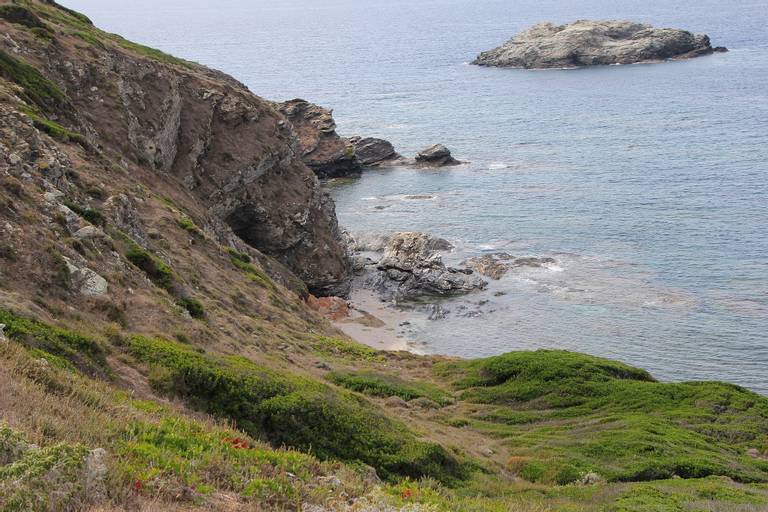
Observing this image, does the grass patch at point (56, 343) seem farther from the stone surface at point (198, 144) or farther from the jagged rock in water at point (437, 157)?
the jagged rock in water at point (437, 157)

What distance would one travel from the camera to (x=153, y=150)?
54.3 meters

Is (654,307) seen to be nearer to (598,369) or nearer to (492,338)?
(492,338)

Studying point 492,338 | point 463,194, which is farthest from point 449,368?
point 463,194

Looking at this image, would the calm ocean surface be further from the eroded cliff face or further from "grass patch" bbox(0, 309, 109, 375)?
"grass patch" bbox(0, 309, 109, 375)

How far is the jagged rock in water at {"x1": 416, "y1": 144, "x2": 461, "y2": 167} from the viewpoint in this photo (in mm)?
110438

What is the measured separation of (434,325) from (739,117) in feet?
261

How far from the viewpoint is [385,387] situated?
37656 mm

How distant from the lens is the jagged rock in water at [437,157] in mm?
110438

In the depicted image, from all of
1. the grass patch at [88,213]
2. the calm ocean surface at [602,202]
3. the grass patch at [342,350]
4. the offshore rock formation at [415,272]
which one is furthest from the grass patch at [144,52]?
the grass patch at [342,350]

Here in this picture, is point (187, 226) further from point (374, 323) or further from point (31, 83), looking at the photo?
point (374, 323)

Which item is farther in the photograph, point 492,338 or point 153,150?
point 492,338

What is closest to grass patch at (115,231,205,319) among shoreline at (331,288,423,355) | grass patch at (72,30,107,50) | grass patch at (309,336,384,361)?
grass patch at (309,336,384,361)

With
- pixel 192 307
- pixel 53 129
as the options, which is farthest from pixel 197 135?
pixel 192 307

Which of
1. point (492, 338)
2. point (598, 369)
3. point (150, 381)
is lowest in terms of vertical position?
point (492, 338)
